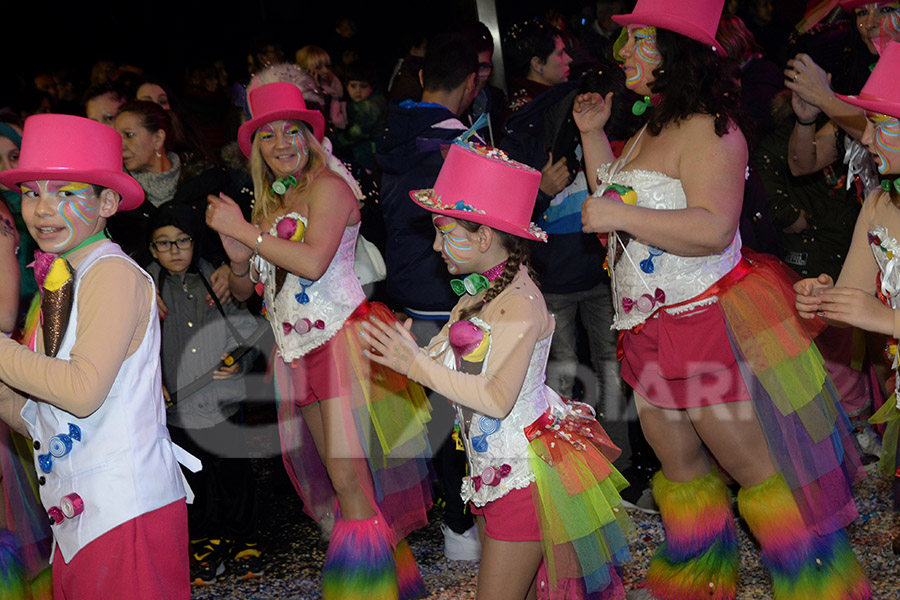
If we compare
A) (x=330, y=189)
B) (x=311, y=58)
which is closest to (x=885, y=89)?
(x=330, y=189)

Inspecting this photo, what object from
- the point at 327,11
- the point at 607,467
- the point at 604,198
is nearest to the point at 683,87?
the point at 604,198

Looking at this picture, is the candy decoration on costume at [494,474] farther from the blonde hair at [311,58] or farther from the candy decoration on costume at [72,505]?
the blonde hair at [311,58]

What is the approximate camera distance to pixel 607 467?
8.75 ft

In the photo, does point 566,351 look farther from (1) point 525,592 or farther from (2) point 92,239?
(2) point 92,239

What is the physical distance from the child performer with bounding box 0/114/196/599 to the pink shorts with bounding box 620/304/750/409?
155cm

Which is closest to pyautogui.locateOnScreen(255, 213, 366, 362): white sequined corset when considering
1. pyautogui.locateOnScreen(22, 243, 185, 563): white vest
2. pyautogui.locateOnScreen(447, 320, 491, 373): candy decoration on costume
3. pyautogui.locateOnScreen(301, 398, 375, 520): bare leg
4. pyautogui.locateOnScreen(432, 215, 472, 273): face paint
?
pyautogui.locateOnScreen(301, 398, 375, 520): bare leg

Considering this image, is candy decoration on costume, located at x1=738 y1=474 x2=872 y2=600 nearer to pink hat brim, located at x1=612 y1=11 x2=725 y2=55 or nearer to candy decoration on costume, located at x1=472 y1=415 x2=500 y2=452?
candy decoration on costume, located at x1=472 y1=415 x2=500 y2=452

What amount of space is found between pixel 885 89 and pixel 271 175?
216 cm

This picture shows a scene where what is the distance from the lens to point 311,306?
11.0 ft

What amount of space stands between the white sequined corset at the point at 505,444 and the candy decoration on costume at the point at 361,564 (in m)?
0.69

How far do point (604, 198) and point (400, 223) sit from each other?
4.78ft

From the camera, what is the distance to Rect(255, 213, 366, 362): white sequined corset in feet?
11.0

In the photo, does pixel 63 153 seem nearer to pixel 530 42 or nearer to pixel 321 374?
pixel 321 374

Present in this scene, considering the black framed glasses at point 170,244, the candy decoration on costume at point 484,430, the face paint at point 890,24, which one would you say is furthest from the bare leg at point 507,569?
the face paint at point 890,24
